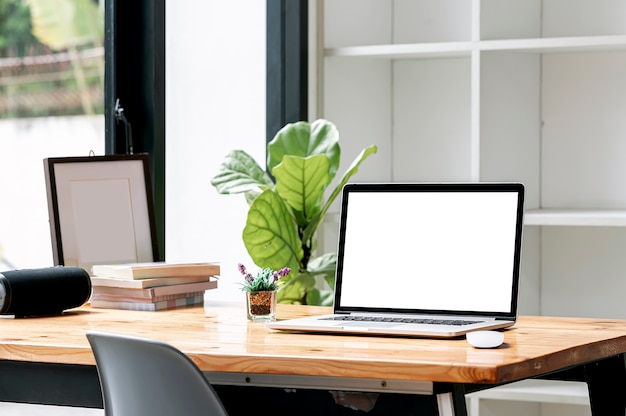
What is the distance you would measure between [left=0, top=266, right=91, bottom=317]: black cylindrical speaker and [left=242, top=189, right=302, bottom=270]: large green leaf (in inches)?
24.2

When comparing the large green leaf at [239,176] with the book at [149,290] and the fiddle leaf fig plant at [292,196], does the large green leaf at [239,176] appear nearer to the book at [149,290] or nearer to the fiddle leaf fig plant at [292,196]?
the fiddle leaf fig plant at [292,196]

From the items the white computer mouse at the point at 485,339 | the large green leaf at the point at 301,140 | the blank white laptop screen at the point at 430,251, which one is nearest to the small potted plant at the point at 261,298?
the blank white laptop screen at the point at 430,251

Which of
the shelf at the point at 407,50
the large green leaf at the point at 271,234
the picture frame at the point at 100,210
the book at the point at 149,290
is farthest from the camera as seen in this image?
the shelf at the point at 407,50

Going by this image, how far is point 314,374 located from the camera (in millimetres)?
1609

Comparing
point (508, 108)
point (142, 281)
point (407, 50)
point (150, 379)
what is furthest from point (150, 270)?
point (508, 108)

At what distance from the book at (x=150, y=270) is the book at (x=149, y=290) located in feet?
0.07

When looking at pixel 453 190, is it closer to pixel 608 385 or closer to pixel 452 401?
pixel 608 385

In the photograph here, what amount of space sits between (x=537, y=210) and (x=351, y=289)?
1329mm

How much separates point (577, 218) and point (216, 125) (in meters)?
1.13

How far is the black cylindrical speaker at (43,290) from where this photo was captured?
2152mm

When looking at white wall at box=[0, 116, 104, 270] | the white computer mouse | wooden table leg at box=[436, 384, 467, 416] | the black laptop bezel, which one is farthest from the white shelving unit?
wooden table leg at box=[436, 384, 467, 416]

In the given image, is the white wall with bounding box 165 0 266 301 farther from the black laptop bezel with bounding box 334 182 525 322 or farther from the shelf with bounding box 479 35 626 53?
the black laptop bezel with bounding box 334 182 525 322

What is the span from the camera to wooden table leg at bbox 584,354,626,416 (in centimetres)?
200

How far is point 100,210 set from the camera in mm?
2562
